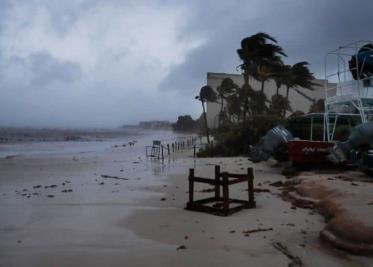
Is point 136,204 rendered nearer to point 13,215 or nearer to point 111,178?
point 13,215

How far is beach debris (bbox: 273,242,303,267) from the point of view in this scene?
6852 millimetres

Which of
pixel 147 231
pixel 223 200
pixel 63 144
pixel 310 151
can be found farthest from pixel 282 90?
pixel 147 231

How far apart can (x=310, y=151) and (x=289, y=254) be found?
11.4 m

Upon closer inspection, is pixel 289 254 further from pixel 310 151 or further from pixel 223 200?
pixel 310 151

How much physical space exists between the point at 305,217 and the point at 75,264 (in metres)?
5.16

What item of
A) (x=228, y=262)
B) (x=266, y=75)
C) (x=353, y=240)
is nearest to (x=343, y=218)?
(x=353, y=240)

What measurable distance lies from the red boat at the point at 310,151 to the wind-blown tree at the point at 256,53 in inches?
647

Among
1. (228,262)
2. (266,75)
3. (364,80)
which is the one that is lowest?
(228,262)

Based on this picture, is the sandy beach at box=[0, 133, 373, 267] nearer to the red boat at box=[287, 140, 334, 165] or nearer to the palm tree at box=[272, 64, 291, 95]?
the red boat at box=[287, 140, 334, 165]

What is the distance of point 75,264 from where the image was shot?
6.93m

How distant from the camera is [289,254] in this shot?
734cm

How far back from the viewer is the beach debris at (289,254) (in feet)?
22.5

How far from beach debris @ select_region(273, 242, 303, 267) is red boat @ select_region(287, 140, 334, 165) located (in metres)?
10.8

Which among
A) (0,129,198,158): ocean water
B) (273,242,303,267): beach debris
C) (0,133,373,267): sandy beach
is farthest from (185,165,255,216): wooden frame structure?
(0,129,198,158): ocean water
